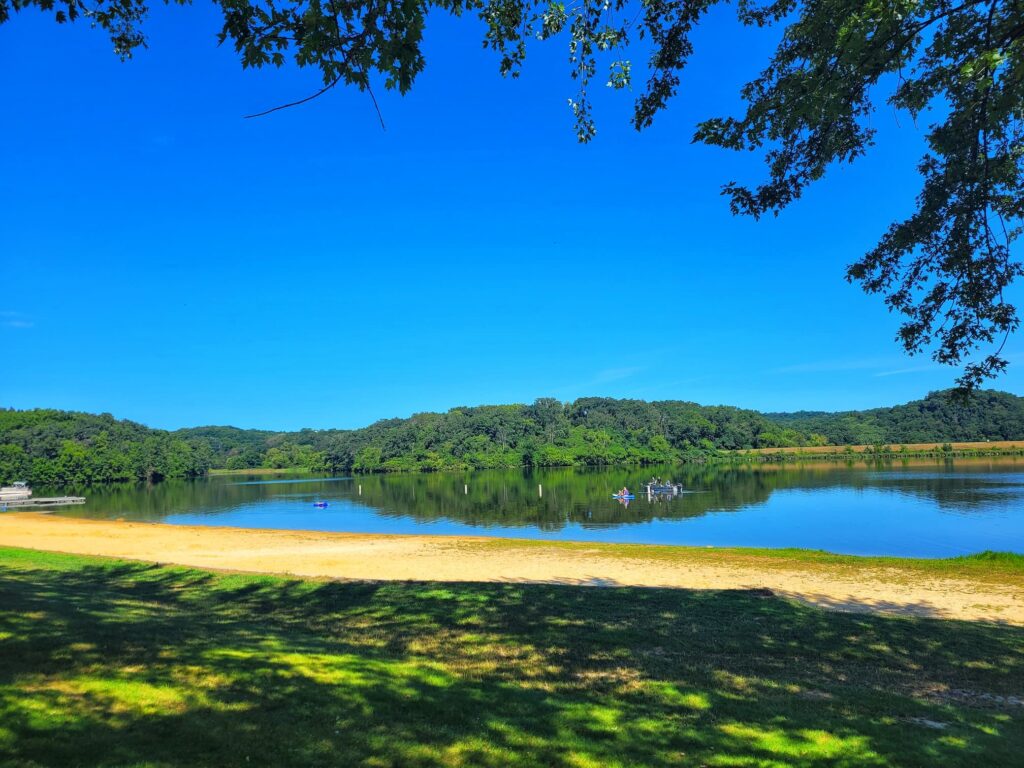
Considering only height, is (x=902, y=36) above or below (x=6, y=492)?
above

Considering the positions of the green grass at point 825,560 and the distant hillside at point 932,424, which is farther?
the distant hillside at point 932,424

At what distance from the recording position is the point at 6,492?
67.8 m

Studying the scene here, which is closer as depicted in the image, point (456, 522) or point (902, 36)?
point (902, 36)

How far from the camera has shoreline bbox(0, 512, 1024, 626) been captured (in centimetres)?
1245

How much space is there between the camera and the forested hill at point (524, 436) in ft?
384

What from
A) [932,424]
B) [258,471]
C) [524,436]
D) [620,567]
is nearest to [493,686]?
[620,567]

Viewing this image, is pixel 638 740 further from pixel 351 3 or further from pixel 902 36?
pixel 902 36

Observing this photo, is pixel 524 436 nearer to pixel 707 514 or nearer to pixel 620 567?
pixel 707 514

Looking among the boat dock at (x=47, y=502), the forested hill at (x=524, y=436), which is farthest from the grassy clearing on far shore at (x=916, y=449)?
the boat dock at (x=47, y=502)

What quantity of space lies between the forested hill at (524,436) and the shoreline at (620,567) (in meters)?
110

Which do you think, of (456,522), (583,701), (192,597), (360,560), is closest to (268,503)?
(456,522)

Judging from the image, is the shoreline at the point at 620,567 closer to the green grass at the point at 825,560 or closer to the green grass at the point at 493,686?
the green grass at the point at 825,560

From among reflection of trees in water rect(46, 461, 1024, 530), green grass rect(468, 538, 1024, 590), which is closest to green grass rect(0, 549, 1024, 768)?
green grass rect(468, 538, 1024, 590)

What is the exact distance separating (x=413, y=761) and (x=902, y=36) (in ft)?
22.7
